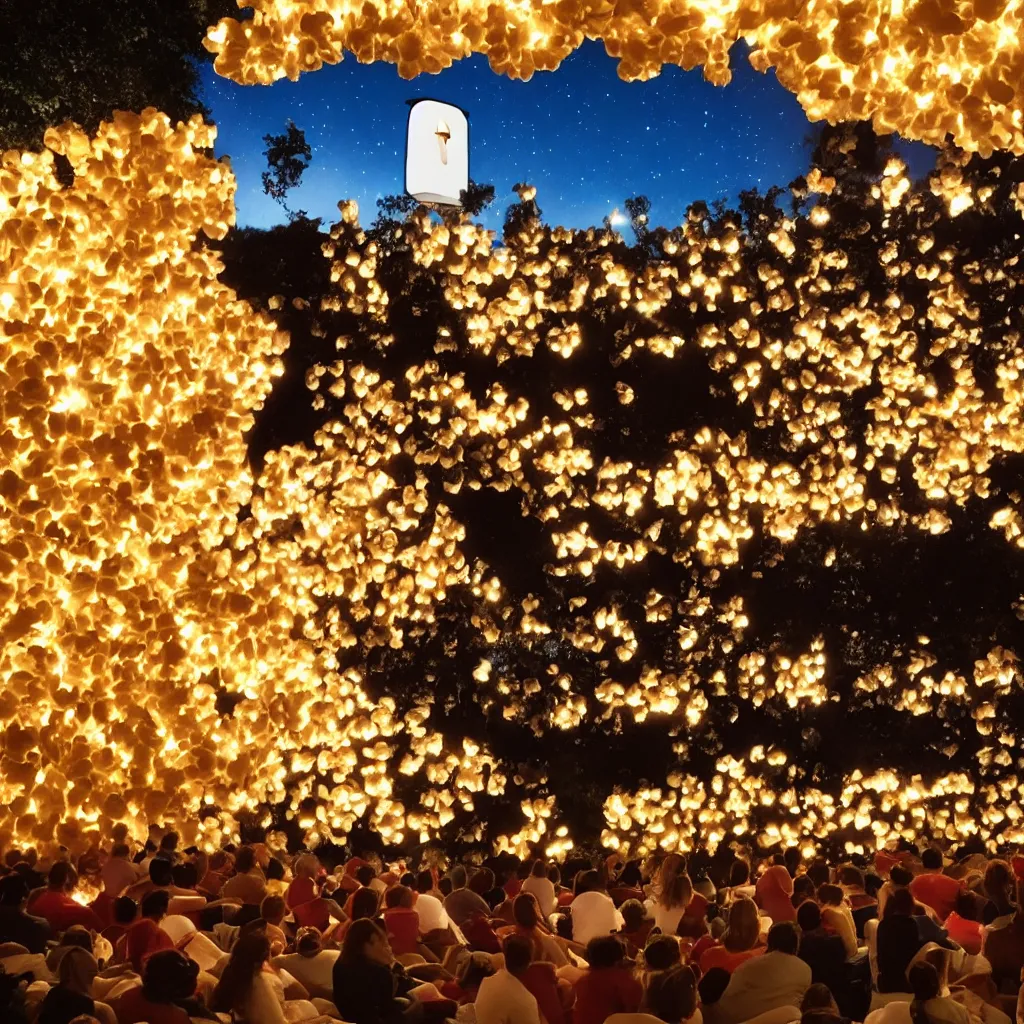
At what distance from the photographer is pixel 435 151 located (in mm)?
13836

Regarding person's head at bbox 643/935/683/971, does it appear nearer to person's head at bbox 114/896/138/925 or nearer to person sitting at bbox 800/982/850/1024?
person sitting at bbox 800/982/850/1024

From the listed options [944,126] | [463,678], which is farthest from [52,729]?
[463,678]

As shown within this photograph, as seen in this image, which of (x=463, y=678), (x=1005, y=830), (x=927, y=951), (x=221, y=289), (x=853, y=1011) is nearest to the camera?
(x=927, y=951)

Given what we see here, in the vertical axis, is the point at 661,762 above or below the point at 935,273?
below

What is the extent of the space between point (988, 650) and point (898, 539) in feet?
4.86

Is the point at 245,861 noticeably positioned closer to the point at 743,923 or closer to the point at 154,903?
the point at 154,903

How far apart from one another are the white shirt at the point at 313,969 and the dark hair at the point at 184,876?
1605mm

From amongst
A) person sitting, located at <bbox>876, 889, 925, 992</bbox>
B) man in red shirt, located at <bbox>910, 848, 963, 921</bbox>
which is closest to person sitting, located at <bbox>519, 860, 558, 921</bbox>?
man in red shirt, located at <bbox>910, 848, 963, 921</bbox>

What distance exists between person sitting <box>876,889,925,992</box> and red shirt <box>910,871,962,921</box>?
1.89 meters

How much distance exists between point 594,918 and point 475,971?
1.93 metres

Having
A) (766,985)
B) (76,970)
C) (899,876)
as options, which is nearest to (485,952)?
(766,985)

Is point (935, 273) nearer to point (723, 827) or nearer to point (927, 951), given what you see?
point (723, 827)

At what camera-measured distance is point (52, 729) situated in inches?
234

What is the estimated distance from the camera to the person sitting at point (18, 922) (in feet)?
18.6
